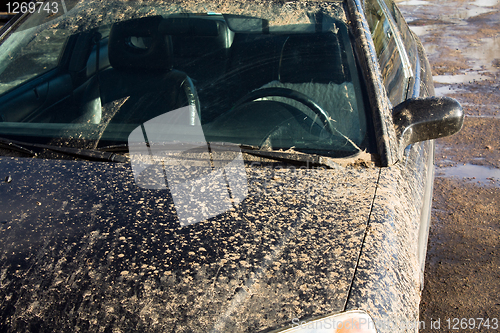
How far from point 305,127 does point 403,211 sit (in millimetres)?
492

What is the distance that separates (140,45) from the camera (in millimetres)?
2037

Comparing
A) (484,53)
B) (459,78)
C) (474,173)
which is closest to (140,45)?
(474,173)

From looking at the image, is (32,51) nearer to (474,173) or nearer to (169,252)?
(169,252)

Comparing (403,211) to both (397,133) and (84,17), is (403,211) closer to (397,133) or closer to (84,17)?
(397,133)

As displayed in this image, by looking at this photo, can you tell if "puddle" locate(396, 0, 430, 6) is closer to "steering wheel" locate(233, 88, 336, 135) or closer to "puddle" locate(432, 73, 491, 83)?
"puddle" locate(432, 73, 491, 83)

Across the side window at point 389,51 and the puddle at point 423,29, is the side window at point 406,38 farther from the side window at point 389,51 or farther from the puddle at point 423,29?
the puddle at point 423,29

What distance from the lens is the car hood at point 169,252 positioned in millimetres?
1087

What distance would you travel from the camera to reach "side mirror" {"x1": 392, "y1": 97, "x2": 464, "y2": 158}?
1.71 metres

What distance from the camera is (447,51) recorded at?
287 inches

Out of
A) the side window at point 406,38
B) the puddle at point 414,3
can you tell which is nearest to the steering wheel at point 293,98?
the side window at point 406,38

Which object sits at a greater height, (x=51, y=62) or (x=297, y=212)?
(x=51, y=62)

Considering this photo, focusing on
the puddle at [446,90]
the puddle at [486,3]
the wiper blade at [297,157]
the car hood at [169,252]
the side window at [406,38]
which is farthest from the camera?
the puddle at [486,3]

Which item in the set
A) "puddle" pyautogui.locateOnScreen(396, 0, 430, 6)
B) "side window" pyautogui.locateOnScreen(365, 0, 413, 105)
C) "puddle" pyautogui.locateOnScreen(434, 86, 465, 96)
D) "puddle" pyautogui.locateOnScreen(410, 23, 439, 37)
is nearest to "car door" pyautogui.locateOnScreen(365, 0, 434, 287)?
"side window" pyautogui.locateOnScreen(365, 0, 413, 105)

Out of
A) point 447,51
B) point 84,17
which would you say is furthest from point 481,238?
point 447,51
